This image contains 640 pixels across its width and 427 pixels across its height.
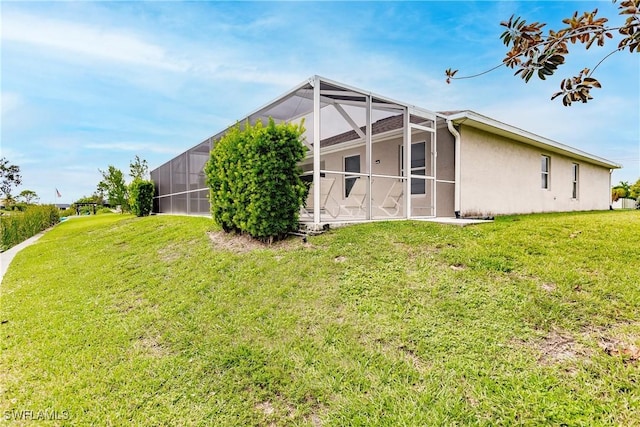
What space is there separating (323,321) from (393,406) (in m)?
1.31

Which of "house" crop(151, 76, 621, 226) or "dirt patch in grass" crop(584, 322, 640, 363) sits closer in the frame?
"dirt patch in grass" crop(584, 322, 640, 363)

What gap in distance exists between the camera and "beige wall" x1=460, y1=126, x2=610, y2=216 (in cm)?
981

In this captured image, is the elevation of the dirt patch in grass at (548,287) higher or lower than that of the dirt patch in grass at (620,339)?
higher

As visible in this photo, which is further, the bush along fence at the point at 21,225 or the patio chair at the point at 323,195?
the bush along fence at the point at 21,225

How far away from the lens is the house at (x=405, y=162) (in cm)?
748

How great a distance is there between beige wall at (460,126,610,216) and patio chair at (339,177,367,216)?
3.23 metres

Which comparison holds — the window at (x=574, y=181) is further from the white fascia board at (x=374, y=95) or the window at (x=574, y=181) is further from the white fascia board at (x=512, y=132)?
the white fascia board at (x=374, y=95)

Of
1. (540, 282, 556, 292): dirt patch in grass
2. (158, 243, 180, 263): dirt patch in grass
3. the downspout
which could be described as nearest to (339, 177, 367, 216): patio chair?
the downspout

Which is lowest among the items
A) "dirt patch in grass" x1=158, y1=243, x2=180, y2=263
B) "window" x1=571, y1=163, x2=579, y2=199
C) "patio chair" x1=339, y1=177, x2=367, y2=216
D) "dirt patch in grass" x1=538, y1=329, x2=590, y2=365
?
"dirt patch in grass" x1=538, y1=329, x2=590, y2=365

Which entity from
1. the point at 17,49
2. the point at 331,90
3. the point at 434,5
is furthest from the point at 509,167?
the point at 17,49

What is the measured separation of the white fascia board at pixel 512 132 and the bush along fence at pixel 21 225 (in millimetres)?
16458

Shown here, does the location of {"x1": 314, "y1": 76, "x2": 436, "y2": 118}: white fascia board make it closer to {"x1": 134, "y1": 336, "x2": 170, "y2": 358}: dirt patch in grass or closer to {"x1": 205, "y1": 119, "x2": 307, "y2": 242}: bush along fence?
{"x1": 205, "y1": 119, "x2": 307, "y2": 242}: bush along fence

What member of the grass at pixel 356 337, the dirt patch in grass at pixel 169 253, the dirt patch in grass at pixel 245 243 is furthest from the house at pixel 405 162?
the dirt patch in grass at pixel 169 253

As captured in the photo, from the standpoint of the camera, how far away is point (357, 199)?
8.51 metres
